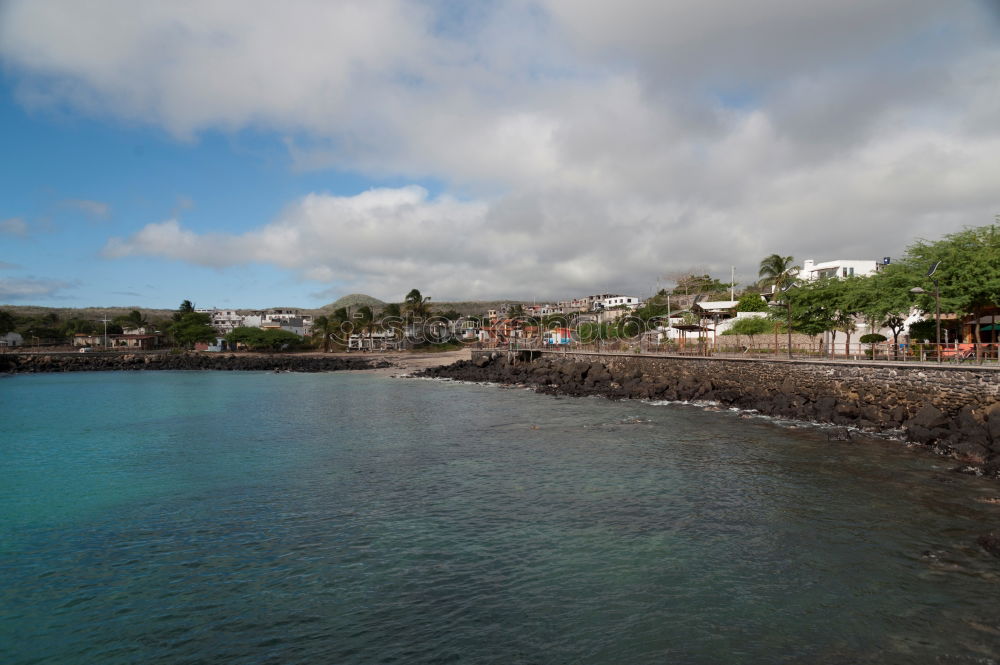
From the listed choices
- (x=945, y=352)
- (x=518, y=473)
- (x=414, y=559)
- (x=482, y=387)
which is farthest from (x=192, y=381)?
(x=945, y=352)

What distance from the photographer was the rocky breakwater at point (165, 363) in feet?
314

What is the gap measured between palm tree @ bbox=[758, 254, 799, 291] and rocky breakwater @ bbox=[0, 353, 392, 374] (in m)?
59.0

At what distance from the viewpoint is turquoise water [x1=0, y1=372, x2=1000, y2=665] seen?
920cm

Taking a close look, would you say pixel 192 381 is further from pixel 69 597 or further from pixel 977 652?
pixel 977 652

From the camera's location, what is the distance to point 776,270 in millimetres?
82062

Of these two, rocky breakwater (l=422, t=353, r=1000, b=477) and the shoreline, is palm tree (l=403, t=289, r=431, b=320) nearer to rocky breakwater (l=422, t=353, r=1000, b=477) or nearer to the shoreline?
the shoreline

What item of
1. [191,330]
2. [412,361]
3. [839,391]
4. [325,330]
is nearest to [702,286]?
[412,361]

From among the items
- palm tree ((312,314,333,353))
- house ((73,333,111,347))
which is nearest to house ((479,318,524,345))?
palm tree ((312,314,333,353))

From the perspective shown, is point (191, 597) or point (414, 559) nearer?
point (191, 597)

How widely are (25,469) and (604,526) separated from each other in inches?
953

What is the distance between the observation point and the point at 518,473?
20.0m

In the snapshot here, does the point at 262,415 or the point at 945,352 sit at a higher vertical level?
the point at 945,352

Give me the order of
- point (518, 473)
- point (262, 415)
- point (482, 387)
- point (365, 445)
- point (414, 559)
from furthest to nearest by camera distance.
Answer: point (482, 387)
point (262, 415)
point (365, 445)
point (518, 473)
point (414, 559)

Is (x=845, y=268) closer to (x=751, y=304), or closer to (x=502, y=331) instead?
(x=751, y=304)
